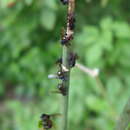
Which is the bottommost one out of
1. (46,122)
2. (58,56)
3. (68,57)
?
(46,122)

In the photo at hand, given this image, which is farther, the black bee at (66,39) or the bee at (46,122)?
the bee at (46,122)

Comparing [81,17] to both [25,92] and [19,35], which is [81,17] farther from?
[25,92]

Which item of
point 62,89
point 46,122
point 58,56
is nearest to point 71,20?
point 62,89

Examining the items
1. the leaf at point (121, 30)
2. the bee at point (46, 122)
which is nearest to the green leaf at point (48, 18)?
the leaf at point (121, 30)

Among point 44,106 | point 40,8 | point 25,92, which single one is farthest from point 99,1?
point 25,92

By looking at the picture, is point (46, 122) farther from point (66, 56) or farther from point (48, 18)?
point (48, 18)

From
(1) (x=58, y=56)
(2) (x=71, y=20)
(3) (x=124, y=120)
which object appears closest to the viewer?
(2) (x=71, y=20)

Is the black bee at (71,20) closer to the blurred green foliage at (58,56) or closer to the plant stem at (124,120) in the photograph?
the plant stem at (124,120)

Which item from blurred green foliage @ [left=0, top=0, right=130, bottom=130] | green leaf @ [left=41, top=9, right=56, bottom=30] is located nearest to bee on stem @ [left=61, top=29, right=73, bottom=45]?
blurred green foliage @ [left=0, top=0, right=130, bottom=130]
